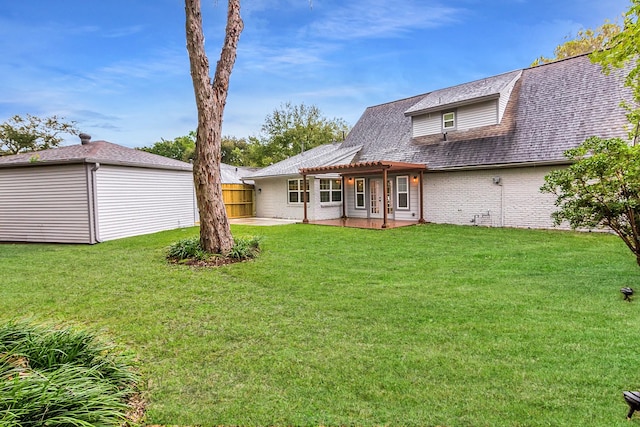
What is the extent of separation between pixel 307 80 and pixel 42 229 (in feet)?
52.2

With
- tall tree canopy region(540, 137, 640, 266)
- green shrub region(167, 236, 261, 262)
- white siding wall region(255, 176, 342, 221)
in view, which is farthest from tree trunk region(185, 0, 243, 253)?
white siding wall region(255, 176, 342, 221)

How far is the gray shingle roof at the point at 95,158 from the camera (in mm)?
11438

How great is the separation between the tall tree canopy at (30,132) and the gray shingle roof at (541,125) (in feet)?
85.7

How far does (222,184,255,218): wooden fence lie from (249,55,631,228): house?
165 cm

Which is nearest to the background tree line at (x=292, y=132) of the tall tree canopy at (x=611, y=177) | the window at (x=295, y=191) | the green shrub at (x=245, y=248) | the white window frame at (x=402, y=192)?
the window at (x=295, y=191)

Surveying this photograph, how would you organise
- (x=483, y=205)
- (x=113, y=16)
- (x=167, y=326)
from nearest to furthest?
(x=167, y=326), (x=113, y=16), (x=483, y=205)

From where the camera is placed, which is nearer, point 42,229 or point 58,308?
point 58,308

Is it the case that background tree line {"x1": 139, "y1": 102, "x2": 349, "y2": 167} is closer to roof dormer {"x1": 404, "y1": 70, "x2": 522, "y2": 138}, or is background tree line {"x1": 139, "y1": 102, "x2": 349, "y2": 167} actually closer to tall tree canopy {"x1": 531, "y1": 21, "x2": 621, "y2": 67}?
roof dormer {"x1": 404, "y1": 70, "x2": 522, "y2": 138}

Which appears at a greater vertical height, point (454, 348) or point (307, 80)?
point (307, 80)

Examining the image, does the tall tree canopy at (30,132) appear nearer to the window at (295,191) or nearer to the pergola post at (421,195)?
the window at (295,191)

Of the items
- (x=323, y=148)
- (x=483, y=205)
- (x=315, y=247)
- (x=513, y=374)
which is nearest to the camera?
(x=513, y=374)

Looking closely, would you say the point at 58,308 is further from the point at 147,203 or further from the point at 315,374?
the point at 147,203

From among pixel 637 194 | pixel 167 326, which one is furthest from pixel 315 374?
pixel 637 194

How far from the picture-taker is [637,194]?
3561 mm
